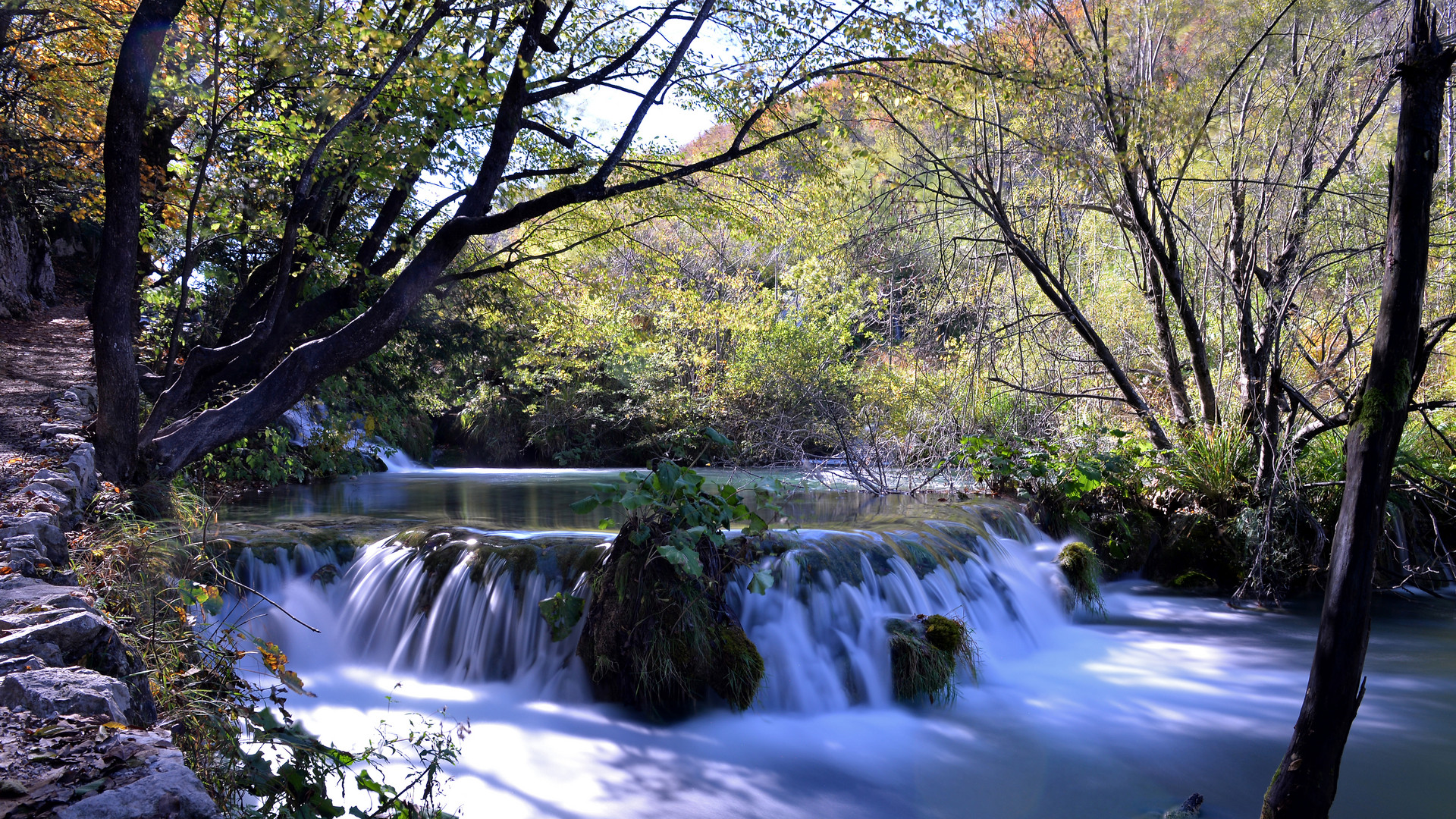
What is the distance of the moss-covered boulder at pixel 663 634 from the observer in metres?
5.30

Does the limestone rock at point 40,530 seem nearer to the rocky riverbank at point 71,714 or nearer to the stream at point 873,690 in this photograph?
the rocky riverbank at point 71,714

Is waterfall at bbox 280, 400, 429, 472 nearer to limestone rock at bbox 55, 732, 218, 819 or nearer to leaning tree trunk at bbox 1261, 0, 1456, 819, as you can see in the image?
limestone rock at bbox 55, 732, 218, 819

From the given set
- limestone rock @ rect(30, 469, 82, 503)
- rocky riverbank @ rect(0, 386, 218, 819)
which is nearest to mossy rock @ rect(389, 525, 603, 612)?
limestone rock @ rect(30, 469, 82, 503)

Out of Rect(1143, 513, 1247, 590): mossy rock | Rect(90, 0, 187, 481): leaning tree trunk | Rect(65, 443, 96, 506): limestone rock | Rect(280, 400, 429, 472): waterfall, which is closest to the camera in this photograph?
Rect(90, 0, 187, 481): leaning tree trunk

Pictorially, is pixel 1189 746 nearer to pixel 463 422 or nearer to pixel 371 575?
pixel 371 575

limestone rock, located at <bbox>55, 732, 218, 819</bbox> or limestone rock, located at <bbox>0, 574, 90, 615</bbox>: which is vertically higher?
limestone rock, located at <bbox>0, 574, 90, 615</bbox>

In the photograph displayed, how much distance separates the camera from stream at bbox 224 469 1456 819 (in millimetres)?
4695

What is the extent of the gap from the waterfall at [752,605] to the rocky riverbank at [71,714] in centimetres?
292

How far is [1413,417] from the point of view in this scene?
9422mm

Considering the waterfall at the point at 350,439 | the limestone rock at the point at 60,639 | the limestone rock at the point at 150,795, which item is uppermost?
the waterfall at the point at 350,439

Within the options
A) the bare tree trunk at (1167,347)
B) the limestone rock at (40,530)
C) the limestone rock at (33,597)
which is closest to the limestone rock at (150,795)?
the limestone rock at (33,597)

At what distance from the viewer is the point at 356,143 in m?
6.93

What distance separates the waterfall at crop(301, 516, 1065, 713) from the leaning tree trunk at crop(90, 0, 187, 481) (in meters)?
2.54

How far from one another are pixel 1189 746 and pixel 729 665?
307cm
